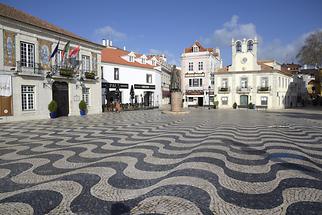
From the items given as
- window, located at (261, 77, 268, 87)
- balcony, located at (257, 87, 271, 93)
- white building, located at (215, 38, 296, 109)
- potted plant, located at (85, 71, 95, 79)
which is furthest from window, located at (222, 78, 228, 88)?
→ potted plant, located at (85, 71, 95, 79)

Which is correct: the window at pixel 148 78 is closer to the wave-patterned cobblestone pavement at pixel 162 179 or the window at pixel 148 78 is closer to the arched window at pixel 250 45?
the arched window at pixel 250 45

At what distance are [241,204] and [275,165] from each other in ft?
8.23

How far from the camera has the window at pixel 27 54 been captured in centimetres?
1747

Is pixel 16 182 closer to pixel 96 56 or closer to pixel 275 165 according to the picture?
pixel 275 165

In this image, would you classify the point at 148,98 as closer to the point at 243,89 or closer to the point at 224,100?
the point at 224,100

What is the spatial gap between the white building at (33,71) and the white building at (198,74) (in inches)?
941

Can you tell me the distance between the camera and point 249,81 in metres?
37.6

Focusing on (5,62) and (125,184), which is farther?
(5,62)

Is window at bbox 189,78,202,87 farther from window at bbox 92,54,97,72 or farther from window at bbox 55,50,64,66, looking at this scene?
window at bbox 55,50,64,66

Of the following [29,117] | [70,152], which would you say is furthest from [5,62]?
[70,152]

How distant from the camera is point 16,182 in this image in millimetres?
4555

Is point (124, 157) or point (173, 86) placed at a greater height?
point (173, 86)

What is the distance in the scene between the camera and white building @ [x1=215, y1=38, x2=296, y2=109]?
36.3 meters

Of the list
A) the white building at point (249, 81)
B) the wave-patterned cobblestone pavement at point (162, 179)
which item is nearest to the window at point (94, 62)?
the wave-patterned cobblestone pavement at point (162, 179)
